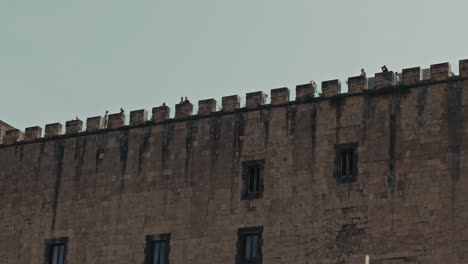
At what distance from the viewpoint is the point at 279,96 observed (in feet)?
127

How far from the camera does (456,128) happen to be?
36.0 m

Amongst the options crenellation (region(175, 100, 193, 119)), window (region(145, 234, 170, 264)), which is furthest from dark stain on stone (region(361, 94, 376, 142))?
window (region(145, 234, 170, 264))

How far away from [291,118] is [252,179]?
2.10m

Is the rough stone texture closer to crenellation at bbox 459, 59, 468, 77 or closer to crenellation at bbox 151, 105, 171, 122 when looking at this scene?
crenellation at bbox 459, 59, 468, 77

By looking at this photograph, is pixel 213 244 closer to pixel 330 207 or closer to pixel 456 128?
pixel 330 207

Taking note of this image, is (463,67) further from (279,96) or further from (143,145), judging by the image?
(143,145)

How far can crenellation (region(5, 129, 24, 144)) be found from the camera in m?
43.4

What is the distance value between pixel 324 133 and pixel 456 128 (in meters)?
3.86

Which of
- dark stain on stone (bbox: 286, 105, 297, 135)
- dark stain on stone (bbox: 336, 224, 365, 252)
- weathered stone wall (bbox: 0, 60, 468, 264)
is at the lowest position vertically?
dark stain on stone (bbox: 336, 224, 365, 252)

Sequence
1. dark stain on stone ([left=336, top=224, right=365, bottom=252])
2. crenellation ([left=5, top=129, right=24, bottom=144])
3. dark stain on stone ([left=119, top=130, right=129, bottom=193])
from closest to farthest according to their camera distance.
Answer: dark stain on stone ([left=336, top=224, right=365, bottom=252]) < dark stain on stone ([left=119, top=130, right=129, bottom=193]) < crenellation ([left=5, top=129, right=24, bottom=144])

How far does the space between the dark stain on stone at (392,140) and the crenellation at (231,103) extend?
4.86 meters

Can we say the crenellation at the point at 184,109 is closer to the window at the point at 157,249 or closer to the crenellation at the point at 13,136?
the window at the point at 157,249

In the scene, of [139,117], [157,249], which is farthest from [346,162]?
[139,117]

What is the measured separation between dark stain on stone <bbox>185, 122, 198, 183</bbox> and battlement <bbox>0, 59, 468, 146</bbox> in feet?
1.14
